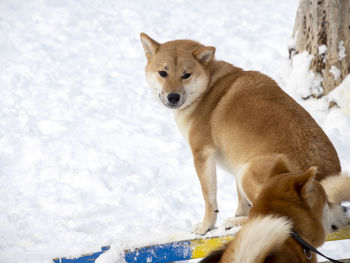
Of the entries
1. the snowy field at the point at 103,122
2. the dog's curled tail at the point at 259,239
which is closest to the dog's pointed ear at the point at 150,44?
the snowy field at the point at 103,122

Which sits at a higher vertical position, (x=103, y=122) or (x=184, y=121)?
(x=184, y=121)

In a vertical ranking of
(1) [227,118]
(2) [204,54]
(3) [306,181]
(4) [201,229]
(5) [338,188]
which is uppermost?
(2) [204,54]

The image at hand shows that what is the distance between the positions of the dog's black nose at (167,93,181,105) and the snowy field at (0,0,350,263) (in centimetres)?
114

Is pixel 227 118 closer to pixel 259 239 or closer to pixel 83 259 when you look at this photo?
pixel 83 259

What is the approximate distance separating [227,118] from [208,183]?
0.61 m

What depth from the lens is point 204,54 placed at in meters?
3.82

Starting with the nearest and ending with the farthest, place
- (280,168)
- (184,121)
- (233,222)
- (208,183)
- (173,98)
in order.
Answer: (280,168) → (233,222) → (208,183) → (173,98) → (184,121)

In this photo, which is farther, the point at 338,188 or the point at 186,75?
the point at 186,75

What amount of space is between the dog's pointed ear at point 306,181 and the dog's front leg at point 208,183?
4.74 feet

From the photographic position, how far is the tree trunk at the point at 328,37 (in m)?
5.49

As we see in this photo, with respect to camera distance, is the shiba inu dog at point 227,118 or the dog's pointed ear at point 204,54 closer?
the shiba inu dog at point 227,118

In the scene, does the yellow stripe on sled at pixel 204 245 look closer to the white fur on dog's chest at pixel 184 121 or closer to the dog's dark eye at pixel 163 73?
the white fur on dog's chest at pixel 184 121

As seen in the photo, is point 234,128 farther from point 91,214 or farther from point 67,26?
point 67,26

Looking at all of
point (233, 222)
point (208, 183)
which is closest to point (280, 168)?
point (233, 222)
